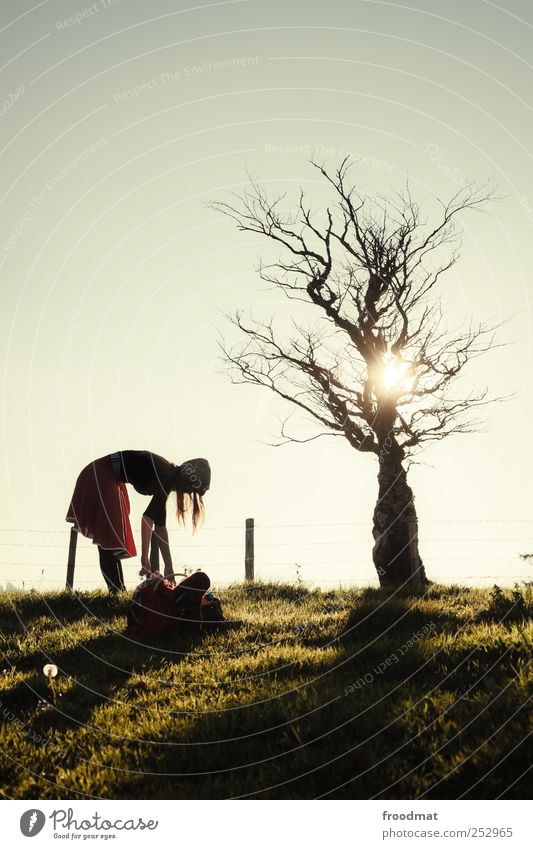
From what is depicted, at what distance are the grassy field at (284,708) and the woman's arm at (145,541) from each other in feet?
2.97

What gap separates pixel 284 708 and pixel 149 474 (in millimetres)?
4804

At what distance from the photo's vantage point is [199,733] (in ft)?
17.3

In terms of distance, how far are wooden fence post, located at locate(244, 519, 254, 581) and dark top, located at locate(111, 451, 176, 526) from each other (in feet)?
20.7

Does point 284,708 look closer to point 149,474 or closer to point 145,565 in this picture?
point 145,565

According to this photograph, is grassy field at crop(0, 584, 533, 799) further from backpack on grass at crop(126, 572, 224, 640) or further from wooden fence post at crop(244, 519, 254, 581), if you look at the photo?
wooden fence post at crop(244, 519, 254, 581)

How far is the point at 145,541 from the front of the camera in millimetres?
9086

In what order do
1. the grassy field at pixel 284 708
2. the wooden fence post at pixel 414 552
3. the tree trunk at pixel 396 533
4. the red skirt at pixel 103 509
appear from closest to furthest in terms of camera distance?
1. the grassy field at pixel 284 708
2. the red skirt at pixel 103 509
3. the wooden fence post at pixel 414 552
4. the tree trunk at pixel 396 533

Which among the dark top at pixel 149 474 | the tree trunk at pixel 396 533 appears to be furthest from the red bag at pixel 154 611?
the tree trunk at pixel 396 533

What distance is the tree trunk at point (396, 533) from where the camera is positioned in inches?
542

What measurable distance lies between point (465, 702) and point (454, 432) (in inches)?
401

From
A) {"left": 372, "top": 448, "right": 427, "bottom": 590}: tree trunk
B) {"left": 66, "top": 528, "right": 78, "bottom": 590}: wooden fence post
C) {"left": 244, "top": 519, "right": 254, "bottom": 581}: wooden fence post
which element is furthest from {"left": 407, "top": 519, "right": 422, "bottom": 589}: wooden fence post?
{"left": 66, "top": 528, "right": 78, "bottom": 590}: wooden fence post

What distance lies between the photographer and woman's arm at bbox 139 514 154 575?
8797mm

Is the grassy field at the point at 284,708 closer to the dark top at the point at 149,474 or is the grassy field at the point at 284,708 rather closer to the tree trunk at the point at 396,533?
the dark top at the point at 149,474
